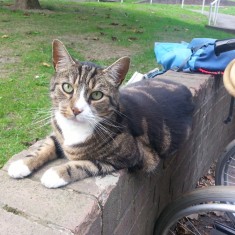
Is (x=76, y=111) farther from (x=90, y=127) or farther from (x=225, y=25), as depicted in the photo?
(x=225, y=25)

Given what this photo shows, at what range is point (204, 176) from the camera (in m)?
3.47

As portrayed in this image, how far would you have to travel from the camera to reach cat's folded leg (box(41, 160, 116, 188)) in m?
1.39

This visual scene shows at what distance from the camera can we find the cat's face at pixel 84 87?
1599 mm

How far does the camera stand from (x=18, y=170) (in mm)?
1446

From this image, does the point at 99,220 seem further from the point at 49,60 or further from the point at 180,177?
the point at 49,60

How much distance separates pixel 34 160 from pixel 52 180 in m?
0.22

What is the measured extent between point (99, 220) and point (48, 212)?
198 mm

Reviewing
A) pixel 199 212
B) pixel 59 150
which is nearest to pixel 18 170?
pixel 59 150

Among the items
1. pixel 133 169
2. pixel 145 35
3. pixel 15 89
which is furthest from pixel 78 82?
pixel 145 35

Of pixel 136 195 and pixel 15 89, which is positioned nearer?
pixel 136 195

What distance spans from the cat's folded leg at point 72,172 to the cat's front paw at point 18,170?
0.09 m

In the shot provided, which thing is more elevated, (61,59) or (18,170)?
(61,59)

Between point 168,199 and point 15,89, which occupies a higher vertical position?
point 15,89

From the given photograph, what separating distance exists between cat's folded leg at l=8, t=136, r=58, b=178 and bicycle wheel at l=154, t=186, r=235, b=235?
0.72 meters
